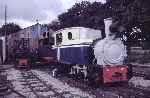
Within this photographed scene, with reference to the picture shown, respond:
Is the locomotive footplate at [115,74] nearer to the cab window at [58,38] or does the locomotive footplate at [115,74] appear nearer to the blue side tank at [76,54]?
the blue side tank at [76,54]

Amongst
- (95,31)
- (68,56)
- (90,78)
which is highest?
(95,31)

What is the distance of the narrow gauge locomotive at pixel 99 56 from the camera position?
1506 centimetres

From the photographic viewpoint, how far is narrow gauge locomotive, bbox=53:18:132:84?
593 inches

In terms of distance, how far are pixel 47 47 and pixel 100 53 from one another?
551 inches

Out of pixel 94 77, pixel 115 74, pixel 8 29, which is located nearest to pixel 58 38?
pixel 94 77

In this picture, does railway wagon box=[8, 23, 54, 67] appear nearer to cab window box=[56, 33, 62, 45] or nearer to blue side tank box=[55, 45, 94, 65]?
cab window box=[56, 33, 62, 45]

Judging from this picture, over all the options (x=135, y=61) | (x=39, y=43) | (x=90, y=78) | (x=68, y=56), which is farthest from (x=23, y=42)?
(x=90, y=78)

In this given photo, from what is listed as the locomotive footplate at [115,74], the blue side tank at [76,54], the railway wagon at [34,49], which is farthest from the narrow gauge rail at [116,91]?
the railway wagon at [34,49]

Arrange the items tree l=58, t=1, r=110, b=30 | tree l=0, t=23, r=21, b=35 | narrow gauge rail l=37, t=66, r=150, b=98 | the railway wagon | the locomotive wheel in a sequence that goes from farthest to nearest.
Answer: tree l=0, t=23, r=21, b=35 < tree l=58, t=1, r=110, b=30 < the railway wagon < the locomotive wheel < narrow gauge rail l=37, t=66, r=150, b=98

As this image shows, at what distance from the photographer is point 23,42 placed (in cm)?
3209

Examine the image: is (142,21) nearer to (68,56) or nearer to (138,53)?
(68,56)

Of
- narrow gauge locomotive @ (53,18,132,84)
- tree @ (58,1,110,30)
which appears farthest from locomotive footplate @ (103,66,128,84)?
tree @ (58,1,110,30)

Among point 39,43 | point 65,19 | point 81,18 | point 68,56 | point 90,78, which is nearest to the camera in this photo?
point 90,78

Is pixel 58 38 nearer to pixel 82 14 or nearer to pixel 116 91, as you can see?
pixel 116 91
